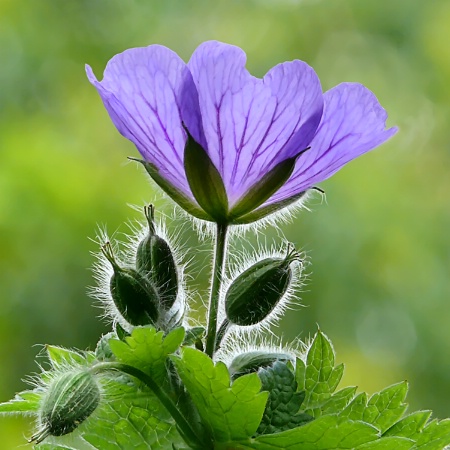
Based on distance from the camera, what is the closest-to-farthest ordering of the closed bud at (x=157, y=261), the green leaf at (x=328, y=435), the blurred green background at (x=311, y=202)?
1. the green leaf at (x=328, y=435)
2. the closed bud at (x=157, y=261)
3. the blurred green background at (x=311, y=202)

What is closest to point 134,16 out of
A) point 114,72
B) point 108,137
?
point 108,137

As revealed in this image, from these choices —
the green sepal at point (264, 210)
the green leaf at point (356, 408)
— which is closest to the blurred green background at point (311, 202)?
the green sepal at point (264, 210)

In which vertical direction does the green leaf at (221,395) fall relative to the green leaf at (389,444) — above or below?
above

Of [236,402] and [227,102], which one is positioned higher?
[227,102]

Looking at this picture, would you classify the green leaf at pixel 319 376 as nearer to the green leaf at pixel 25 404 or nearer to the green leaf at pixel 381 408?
the green leaf at pixel 381 408

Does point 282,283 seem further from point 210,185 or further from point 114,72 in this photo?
point 114,72
